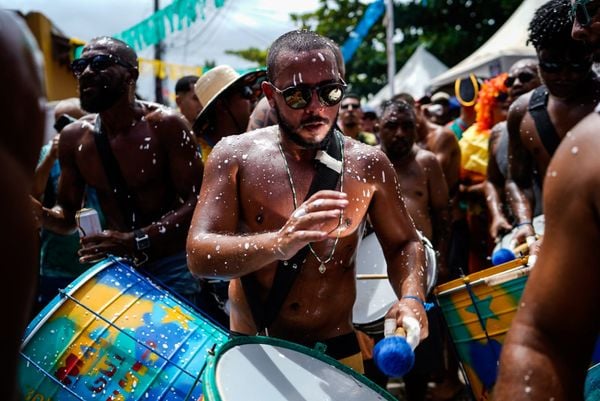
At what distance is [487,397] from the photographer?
2.59 metres

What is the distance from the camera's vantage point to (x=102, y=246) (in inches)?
132

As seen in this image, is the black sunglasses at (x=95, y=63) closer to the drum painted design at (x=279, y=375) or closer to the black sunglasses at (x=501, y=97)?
the drum painted design at (x=279, y=375)

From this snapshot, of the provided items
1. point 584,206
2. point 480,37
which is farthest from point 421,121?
point 480,37

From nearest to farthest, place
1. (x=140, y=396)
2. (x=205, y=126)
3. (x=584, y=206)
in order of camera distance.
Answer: (x=584, y=206) < (x=140, y=396) < (x=205, y=126)

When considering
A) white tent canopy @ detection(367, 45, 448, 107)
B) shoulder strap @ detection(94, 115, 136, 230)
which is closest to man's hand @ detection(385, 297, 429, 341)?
shoulder strap @ detection(94, 115, 136, 230)

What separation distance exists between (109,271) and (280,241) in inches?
36.5

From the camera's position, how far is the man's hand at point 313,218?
2.04m

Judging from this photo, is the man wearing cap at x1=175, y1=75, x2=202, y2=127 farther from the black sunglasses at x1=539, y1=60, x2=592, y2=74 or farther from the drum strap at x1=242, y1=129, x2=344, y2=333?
the drum strap at x1=242, y1=129, x2=344, y2=333

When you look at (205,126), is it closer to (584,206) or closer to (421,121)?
(421,121)

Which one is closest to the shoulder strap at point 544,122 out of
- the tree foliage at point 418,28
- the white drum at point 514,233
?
the white drum at point 514,233

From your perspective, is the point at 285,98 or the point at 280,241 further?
the point at 285,98

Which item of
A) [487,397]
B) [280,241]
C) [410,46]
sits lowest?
[410,46]

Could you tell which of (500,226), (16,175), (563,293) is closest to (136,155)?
(500,226)

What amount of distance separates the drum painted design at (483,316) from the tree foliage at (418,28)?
19.3 m
